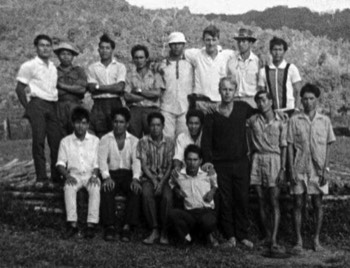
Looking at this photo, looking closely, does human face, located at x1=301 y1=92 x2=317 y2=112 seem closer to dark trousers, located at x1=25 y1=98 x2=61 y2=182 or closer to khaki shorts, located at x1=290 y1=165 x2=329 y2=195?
khaki shorts, located at x1=290 y1=165 x2=329 y2=195

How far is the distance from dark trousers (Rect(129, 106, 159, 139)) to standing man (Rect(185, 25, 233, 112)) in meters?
0.57

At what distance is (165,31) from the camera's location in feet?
90.2

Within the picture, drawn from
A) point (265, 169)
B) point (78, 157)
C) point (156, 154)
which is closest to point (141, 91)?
point (156, 154)

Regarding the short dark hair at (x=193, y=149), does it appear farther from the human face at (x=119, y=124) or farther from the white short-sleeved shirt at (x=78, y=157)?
the white short-sleeved shirt at (x=78, y=157)

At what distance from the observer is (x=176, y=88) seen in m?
8.43

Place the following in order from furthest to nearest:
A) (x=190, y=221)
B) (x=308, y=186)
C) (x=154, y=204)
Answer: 1. (x=154, y=204)
2. (x=308, y=186)
3. (x=190, y=221)

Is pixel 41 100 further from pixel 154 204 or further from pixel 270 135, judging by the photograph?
pixel 270 135

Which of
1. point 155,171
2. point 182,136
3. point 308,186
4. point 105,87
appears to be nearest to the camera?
point 308,186

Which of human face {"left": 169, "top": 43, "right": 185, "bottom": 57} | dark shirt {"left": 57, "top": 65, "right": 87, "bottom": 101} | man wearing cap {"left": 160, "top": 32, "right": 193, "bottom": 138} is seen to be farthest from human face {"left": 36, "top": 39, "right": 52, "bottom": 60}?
human face {"left": 169, "top": 43, "right": 185, "bottom": 57}

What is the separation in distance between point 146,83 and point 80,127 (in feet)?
3.48

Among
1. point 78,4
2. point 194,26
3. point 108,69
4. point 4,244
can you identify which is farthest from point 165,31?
point 4,244

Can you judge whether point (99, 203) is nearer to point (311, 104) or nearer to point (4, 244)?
point (4, 244)

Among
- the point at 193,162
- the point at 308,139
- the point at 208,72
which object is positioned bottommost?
the point at 193,162

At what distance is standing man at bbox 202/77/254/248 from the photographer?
7.46 m
